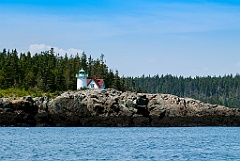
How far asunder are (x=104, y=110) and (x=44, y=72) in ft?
111

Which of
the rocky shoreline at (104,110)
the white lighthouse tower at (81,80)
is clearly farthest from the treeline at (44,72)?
the rocky shoreline at (104,110)

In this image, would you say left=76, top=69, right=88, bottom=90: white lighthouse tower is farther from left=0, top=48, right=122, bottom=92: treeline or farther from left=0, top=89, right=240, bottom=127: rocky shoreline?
left=0, top=89, right=240, bottom=127: rocky shoreline

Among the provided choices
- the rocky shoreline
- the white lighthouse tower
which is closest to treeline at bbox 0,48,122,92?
the white lighthouse tower

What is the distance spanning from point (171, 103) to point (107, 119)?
453 inches

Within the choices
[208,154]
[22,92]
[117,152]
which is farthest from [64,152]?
[22,92]

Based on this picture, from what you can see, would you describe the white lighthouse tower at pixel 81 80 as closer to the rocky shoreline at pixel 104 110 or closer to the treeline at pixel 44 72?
the treeline at pixel 44 72

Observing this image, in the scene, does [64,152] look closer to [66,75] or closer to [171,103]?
[171,103]

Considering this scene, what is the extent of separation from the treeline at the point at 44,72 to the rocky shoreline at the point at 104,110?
87.5 ft

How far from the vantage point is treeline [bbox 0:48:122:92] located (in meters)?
116

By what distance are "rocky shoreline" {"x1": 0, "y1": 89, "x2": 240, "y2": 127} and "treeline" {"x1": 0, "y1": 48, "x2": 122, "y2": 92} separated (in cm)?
2668

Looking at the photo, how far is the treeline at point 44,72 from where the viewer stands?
116 m

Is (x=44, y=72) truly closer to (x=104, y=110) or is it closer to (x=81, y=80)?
(x=81, y=80)

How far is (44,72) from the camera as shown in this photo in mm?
117812

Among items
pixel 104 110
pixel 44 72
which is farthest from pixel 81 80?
pixel 104 110
